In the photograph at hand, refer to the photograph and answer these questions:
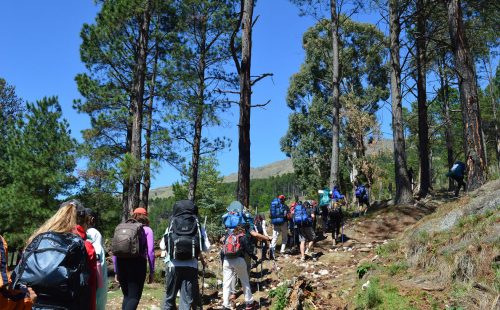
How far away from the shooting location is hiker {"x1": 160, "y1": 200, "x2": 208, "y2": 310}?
17.9ft

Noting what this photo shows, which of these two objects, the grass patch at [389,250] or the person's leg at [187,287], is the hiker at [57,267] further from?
the grass patch at [389,250]

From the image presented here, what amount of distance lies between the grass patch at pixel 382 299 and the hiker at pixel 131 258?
110 inches

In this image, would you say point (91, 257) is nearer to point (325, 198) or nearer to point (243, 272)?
point (243, 272)

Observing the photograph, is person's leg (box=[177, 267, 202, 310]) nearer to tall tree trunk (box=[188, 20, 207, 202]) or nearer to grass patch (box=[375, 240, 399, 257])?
grass patch (box=[375, 240, 399, 257])

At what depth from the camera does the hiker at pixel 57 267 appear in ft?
10.6

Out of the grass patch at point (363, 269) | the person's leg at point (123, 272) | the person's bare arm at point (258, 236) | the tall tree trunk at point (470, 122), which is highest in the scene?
the tall tree trunk at point (470, 122)

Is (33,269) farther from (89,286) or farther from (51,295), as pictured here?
(89,286)

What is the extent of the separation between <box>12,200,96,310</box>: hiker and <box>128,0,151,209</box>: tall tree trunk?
10264 millimetres

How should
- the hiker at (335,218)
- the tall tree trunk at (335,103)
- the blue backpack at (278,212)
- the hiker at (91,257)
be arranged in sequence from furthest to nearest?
the tall tree trunk at (335,103) → the hiker at (335,218) → the blue backpack at (278,212) → the hiker at (91,257)

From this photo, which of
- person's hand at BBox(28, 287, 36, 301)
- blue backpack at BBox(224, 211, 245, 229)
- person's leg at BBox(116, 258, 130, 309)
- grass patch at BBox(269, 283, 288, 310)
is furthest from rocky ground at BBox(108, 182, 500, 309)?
person's hand at BBox(28, 287, 36, 301)

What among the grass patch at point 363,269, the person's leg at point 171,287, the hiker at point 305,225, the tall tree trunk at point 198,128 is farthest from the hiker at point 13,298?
the tall tree trunk at point 198,128

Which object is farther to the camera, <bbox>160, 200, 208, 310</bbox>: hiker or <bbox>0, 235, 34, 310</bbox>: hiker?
<bbox>160, 200, 208, 310</bbox>: hiker

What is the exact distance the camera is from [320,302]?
6.26 metres

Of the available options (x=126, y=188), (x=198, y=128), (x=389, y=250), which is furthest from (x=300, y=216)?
(x=126, y=188)
